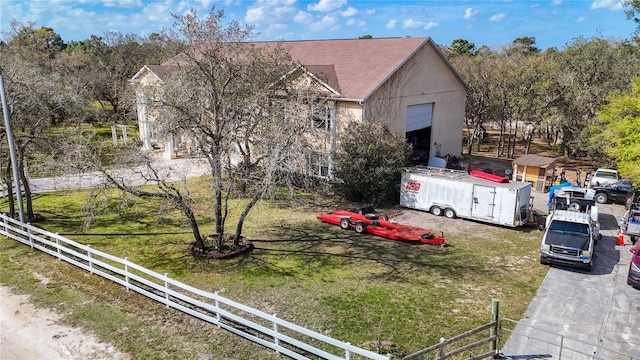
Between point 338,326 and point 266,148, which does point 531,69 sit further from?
point 338,326

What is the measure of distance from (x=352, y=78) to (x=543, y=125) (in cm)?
1720

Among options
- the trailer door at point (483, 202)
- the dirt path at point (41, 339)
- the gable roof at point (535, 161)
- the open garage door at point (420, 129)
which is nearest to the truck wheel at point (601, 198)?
the gable roof at point (535, 161)

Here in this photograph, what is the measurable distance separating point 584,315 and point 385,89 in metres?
17.6

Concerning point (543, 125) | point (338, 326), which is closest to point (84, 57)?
point (543, 125)

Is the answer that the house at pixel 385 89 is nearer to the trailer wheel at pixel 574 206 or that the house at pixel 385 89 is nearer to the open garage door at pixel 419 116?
the open garage door at pixel 419 116

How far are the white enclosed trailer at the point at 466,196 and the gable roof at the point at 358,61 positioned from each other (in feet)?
20.0

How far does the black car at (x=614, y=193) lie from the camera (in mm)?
25344

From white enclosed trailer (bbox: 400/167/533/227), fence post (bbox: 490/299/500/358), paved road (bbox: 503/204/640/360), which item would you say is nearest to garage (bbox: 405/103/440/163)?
white enclosed trailer (bbox: 400/167/533/227)

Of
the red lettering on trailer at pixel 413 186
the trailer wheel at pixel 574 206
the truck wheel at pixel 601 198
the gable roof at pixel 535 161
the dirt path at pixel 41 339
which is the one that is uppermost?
the gable roof at pixel 535 161

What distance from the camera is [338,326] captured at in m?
12.1

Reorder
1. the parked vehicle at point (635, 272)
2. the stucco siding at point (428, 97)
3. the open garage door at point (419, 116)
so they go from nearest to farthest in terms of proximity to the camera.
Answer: the parked vehicle at point (635, 272)
the stucco siding at point (428, 97)
the open garage door at point (419, 116)

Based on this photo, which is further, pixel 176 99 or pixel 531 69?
pixel 531 69

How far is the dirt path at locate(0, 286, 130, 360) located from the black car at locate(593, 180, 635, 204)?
26377 millimetres

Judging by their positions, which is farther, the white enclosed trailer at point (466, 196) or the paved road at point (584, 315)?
the white enclosed trailer at point (466, 196)
